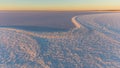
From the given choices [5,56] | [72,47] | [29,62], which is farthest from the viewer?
[72,47]

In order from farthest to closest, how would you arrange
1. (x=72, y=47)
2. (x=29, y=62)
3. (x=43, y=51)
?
1. (x=72, y=47)
2. (x=43, y=51)
3. (x=29, y=62)

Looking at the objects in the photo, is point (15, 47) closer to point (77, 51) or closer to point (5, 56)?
point (5, 56)

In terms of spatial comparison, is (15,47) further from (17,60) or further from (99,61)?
(99,61)

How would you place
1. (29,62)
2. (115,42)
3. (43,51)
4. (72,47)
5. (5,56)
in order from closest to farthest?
(29,62)
(5,56)
(43,51)
(72,47)
(115,42)

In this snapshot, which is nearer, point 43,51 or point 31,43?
point 43,51

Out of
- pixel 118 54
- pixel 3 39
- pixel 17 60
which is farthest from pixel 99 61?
pixel 3 39

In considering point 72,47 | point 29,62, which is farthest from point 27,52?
point 72,47

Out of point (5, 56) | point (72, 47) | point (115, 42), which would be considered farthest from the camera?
point (115, 42)

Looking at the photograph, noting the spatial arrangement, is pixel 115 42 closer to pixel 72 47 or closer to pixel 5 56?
pixel 72 47

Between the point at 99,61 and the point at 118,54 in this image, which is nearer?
the point at 99,61
